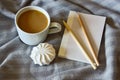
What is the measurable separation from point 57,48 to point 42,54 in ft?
0.14

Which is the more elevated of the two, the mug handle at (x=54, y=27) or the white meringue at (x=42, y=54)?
the mug handle at (x=54, y=27)

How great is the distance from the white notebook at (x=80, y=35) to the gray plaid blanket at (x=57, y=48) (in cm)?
1

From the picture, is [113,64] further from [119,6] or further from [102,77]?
[119,6]

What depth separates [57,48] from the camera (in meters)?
0.54

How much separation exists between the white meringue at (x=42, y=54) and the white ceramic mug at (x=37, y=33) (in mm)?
15

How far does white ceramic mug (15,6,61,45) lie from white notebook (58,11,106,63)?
3 centimetres

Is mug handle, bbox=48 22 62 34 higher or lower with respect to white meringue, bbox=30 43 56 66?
higher

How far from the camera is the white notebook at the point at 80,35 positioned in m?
0.53

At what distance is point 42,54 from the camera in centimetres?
51

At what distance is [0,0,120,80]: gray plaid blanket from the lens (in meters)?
0.51

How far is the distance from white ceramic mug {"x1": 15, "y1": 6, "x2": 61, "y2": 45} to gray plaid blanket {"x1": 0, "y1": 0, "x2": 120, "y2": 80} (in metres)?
0.01

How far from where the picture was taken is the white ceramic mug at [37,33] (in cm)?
51

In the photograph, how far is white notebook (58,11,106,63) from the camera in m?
0.53

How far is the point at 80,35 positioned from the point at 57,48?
5cm
